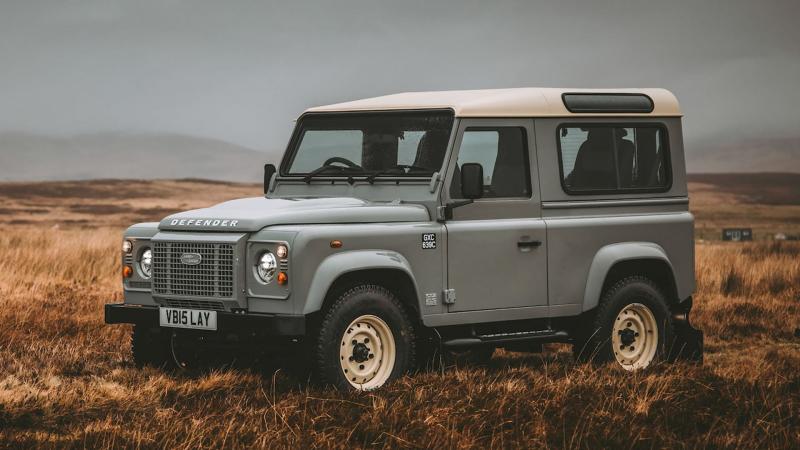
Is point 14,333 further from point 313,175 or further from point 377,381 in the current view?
point 377,381

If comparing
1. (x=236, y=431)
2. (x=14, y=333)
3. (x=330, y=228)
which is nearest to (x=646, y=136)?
(x=330, y=228)

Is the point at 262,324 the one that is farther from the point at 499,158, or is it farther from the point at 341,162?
the point at 499,158

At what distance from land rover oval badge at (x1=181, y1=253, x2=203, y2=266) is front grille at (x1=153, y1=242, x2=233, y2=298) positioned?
16 mm

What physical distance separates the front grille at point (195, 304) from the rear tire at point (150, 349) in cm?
85

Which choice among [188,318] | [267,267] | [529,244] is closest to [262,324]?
[267,267]

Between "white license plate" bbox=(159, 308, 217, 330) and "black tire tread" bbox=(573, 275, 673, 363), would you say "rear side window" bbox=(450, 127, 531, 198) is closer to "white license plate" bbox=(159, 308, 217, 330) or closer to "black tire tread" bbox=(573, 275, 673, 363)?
"black tire tread" bbox=(573, 275, 673, 363)

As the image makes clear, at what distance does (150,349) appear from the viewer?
399 inches

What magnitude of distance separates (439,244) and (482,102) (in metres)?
1.27

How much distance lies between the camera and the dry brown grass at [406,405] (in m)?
7.57

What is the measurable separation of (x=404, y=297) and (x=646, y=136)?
3.18 m

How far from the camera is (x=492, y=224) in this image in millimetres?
9836

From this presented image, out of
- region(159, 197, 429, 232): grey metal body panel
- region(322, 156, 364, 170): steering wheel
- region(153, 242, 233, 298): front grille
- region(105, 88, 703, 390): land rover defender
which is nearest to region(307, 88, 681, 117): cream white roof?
region(105, 88, 703, 390): land rover defender

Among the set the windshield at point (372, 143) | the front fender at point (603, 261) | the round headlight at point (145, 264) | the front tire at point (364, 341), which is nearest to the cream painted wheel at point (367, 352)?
the front tire at point (364, 341)

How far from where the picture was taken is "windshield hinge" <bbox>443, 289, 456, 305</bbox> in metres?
9.49
